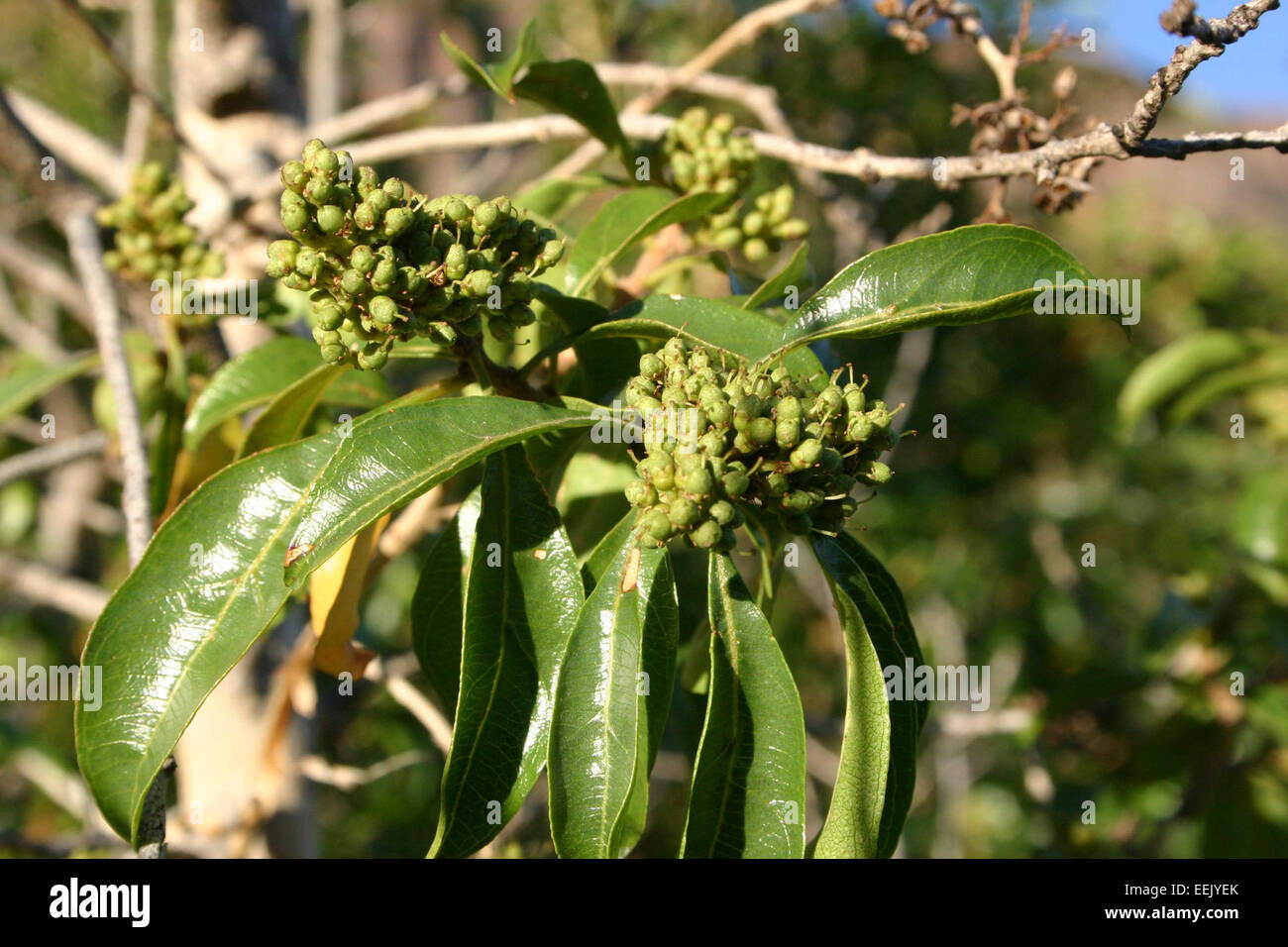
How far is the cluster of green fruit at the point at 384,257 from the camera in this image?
1.05m

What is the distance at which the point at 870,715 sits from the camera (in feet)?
3.70

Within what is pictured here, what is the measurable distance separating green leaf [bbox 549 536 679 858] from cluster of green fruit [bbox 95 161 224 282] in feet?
3.81

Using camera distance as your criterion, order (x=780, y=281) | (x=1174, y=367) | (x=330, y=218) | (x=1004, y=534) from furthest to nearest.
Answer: (x=1004, y=534)
(x=1174, y=367)
(x=780, y=281)
(x=330, y=218)

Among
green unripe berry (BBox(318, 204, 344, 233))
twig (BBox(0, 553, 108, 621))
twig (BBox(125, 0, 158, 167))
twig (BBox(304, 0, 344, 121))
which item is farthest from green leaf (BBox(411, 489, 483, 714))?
twig (BBox(304, 0, 344, 121))

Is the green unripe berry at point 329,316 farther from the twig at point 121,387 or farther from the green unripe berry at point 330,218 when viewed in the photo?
the twig at point 121,387

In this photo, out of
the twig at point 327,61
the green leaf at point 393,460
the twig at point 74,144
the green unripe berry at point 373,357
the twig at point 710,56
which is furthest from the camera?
the twig at point 327,61

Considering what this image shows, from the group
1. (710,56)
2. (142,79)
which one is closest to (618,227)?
(710,56)

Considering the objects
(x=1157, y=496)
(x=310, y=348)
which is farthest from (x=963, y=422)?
Answer: (x=310, y=348)

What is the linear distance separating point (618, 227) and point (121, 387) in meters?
0.78

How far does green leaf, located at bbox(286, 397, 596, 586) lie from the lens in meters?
1.01

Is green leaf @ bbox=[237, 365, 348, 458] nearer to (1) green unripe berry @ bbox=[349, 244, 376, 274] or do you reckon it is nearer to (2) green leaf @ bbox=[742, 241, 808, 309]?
(1) green unripe berry @ bbox=[349, 244, 376, 274]

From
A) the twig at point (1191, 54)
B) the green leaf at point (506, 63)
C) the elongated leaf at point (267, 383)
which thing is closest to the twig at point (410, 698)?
the elongated leaf at point (267, 383)

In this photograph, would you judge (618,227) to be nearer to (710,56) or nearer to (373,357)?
(373,357)

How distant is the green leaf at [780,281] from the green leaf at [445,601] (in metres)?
0.46
